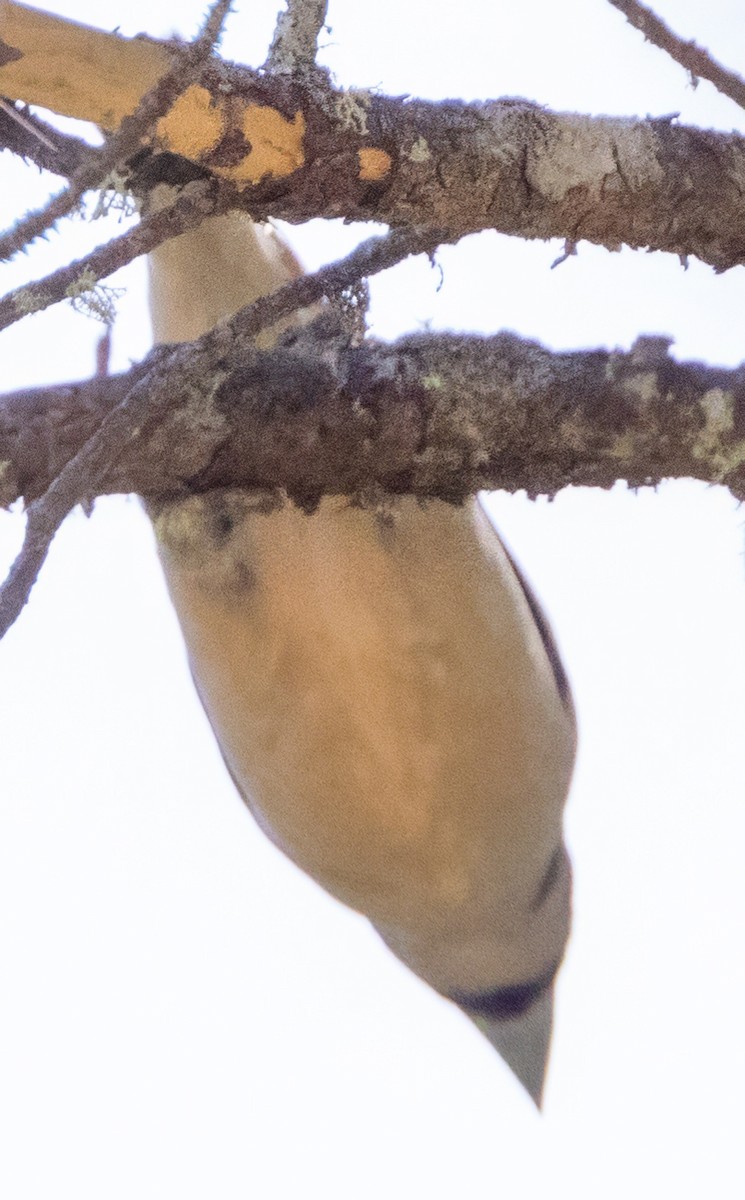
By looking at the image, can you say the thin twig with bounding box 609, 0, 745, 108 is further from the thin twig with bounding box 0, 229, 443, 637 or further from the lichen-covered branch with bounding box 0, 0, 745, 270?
the thin twig with bounding box 0, 229, 443, 637

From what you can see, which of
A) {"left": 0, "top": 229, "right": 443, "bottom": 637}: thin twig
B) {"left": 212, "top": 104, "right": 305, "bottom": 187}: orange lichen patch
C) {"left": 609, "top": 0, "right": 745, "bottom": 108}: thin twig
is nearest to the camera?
{"left": 0, "top": 229, "right": 443, "bottom": 637}: thin twig

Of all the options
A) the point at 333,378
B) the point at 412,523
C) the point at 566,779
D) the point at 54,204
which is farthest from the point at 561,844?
the point at 54,204

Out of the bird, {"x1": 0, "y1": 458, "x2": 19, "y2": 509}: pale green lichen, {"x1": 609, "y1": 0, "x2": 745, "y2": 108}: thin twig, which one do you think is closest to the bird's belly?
the bird

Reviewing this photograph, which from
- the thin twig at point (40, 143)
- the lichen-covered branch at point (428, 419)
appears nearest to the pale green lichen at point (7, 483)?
the lichen-covered branch at point (428, 419)

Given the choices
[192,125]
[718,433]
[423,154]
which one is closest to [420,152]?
[423,154]

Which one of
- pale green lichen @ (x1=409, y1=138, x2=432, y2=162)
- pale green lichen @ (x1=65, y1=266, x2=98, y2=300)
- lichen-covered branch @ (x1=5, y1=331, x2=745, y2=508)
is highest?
pale green lichen @ (x1=409, y1=138, x2=432, y2=162)

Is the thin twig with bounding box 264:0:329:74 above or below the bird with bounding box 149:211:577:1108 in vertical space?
above

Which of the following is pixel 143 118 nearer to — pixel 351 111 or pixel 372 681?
pixel 351 111
